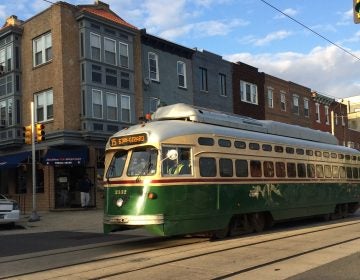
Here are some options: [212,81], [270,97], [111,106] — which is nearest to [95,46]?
[111,106]

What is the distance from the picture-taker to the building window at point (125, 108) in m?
28.7

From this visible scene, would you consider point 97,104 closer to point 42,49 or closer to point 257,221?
point 42,49

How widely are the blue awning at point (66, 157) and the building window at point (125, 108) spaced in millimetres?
3490

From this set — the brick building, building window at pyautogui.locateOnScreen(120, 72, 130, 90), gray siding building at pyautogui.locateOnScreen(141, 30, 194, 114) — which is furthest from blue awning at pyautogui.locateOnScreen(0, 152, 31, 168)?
gray siding building at pyautogui.locateOnScreen(141, 30, 194, 114)

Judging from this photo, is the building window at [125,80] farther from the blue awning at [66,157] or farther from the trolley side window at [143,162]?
the trolley side window at [143,162]

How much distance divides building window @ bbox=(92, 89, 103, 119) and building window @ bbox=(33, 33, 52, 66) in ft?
9.58

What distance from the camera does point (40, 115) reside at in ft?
91.1

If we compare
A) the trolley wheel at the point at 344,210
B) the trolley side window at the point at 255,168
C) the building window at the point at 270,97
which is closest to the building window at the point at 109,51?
the trolley wheel at the point at 344,210

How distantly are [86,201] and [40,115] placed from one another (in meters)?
5.33

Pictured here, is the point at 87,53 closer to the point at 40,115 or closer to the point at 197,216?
the point at 40,115

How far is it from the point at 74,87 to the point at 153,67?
5812 millimetres

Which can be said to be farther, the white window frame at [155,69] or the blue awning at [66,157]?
the white window frame at [155,69]

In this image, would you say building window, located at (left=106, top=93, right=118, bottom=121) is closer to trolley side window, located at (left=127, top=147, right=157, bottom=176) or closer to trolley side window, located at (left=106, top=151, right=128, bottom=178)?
trolley side window, located at (left=106, top=151, right=128, bottom=178)

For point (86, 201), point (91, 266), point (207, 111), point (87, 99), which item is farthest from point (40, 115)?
point (91, 266)
